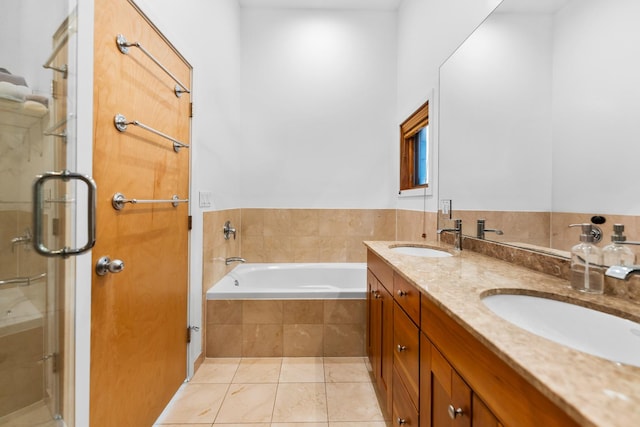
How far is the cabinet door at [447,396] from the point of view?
738 millimetres

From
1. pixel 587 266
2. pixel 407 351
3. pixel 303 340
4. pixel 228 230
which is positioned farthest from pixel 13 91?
pixel 303 340

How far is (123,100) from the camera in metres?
1.29

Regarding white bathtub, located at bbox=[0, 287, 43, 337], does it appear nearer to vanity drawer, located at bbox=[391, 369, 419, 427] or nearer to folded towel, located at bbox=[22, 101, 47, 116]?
folded towel, located at bbox=[22, 101, 47, 116]

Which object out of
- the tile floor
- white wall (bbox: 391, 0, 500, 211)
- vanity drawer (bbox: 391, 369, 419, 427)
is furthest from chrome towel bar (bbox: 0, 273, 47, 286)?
white wall (bbox: 391, 0, 500, 211)

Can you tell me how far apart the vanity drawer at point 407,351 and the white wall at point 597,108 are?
69cm

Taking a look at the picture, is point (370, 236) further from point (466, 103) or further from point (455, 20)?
point (455, 20)

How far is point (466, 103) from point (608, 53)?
35.3 inches

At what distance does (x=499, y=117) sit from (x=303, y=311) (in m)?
1.73

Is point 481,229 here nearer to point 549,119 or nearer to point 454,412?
point 549,119

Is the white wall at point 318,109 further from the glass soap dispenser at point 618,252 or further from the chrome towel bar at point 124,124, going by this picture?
the glass soap dispenser at point 618,252

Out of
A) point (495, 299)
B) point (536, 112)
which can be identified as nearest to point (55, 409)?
point (495, 299)

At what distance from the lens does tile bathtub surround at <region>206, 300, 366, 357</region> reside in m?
2.23

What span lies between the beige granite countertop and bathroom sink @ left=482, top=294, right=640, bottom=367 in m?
0.02

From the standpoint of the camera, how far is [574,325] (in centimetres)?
79
